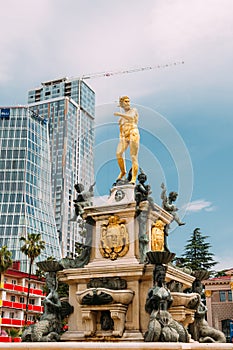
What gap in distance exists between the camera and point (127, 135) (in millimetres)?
17484

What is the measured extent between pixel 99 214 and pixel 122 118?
161 inches

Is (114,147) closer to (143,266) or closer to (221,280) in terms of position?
(143,266)

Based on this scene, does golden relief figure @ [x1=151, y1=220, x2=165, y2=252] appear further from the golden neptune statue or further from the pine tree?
the pine tree

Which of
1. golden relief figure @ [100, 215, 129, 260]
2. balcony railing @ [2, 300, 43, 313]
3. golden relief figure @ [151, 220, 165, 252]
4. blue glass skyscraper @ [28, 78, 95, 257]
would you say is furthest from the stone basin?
blue glass skyscraper @ [28, 78, 95, 257]

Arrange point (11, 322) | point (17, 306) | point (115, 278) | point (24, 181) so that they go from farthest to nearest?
point (24, 181) → point (17, 306) → point (11, 322) → point (115, 278)

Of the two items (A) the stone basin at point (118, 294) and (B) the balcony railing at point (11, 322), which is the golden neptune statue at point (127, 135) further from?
(B) the balcony railing at point (11, 322)

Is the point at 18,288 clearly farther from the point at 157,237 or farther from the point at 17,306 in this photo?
the point at 157,237

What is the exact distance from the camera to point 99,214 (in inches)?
637

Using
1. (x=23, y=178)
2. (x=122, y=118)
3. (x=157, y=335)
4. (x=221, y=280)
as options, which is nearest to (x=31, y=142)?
(x=23, y=178)

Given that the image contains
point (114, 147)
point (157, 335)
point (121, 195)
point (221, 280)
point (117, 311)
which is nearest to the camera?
point (157, 335)

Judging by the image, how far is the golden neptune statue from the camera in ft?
56.7

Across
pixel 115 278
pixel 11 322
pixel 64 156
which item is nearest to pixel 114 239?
pixel 115 278

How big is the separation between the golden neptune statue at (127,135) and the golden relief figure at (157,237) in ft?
6.56

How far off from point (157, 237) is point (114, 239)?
1.62 metres
